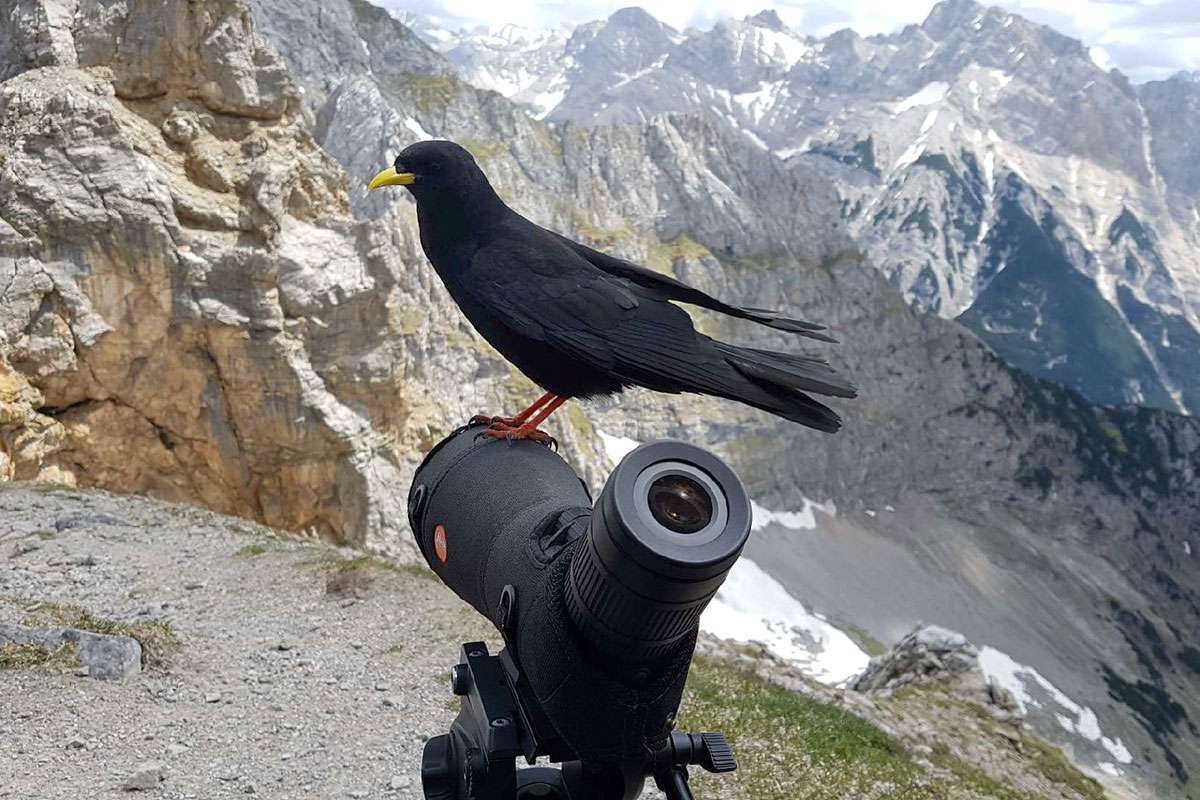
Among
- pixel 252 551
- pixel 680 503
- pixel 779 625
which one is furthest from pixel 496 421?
pixel 779 625

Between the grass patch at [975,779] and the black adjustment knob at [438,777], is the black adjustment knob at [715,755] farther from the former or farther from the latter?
the grass patch at [975,779]

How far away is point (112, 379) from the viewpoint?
19984mm

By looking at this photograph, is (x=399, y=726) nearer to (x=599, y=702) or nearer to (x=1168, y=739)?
(x=599, y=702)

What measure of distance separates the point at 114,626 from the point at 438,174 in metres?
6.93

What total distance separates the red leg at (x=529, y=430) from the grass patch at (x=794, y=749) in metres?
5.04

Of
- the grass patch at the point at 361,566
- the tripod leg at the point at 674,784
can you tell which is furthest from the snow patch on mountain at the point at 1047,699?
the tripod leg at the point at 674,784

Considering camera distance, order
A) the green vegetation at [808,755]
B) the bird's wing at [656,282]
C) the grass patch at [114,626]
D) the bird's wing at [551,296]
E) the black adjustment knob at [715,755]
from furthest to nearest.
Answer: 1. the grass patch at [114,626]
2. the green vegetation at [808,755]
3. the bird's wing at [656,282]
4. the bird's wing at [551,296]
5. the black adjustment knob at [715,755]

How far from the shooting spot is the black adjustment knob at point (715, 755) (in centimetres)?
227

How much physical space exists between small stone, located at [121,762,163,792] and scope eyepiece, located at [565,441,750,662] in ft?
19.6

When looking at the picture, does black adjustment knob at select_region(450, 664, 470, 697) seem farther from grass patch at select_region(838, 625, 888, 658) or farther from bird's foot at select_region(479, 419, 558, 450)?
grass patch at select_region(838, 625, 888, 658)

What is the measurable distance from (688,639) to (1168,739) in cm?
11806

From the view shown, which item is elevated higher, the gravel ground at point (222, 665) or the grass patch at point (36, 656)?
the grass patch at point (36, 656)

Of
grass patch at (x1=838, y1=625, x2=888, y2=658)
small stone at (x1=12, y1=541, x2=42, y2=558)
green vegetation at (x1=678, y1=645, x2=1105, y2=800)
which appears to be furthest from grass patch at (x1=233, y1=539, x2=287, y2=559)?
grass patch at (x1=838, y1=625, x2=888, y2=658)

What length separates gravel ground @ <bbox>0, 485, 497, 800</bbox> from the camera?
6742 millimetres
